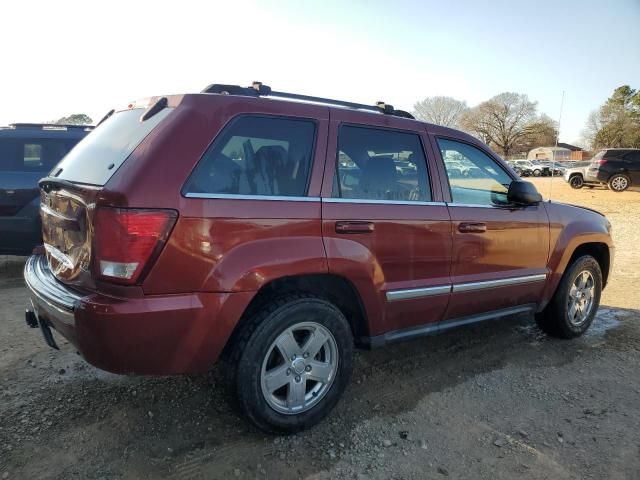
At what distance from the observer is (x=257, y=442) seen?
2.68 meters

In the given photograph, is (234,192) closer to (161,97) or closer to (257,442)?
(161,97)

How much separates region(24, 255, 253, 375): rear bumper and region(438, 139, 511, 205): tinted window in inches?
72.4

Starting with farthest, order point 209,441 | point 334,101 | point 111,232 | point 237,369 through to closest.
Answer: point 334,101
point 209,441
point 237,369
point 111,232

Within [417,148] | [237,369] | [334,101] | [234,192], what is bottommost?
[237,369]

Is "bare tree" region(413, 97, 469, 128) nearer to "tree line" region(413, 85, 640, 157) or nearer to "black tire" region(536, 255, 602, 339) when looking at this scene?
"tree line" region(413, 85, 640, 157)

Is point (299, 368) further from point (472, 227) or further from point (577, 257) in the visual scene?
point (577, 257)

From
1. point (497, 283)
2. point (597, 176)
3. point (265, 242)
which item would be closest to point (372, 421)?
point (265, 242)

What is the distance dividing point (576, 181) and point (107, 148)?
78.8 feet

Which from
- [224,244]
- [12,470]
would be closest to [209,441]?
[12,470]

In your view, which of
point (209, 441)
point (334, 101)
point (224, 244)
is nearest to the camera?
point (224, 244)

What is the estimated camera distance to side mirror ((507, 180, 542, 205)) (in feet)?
11.8

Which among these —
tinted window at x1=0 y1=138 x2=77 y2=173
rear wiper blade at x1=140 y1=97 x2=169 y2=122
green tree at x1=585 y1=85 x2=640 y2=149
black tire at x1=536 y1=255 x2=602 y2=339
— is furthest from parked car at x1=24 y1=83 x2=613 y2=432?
green tree at x1=585 y1=85 x2=640 y2=149

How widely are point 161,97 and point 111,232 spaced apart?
0.85 metres

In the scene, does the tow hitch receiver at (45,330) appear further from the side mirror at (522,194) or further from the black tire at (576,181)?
the black tire at (576,181)
